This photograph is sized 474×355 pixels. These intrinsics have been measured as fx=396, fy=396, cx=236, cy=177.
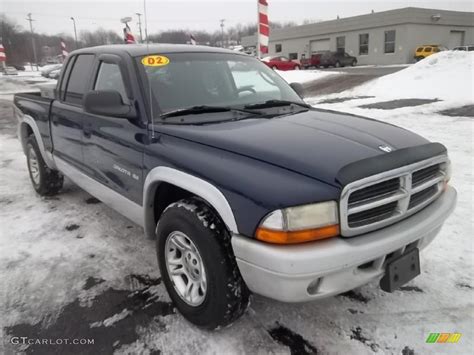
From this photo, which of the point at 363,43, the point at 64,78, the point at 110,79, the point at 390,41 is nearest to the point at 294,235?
the point at 110,79

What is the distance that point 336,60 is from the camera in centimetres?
3741

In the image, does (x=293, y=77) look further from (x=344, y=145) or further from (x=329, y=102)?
(x=344, y=145)

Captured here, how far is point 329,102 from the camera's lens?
12.1 meters

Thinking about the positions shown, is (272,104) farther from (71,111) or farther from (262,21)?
(262,21)

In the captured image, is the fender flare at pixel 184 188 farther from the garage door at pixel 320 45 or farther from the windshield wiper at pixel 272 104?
the garage door at pixel 320 45

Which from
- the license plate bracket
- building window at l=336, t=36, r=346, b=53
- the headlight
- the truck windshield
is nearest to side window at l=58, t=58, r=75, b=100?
the truck windshield

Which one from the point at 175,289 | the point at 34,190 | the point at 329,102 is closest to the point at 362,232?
the point at 175,289

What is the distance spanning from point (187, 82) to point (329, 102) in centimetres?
960

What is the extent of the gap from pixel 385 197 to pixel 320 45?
48.5 meters

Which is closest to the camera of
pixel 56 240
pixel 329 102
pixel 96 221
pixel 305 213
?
pixel 305 213

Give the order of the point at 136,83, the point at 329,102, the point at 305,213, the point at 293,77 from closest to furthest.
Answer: the point at 305,213 < the point at 136,83 < the point at 329,102 < the point at 293,77

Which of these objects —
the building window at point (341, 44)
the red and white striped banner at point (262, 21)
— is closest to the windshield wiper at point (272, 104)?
the red and white striped banner at point (262, 21)

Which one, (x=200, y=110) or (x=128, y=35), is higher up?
(x=128, y=35)

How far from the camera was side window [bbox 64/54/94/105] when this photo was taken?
12.8ft
